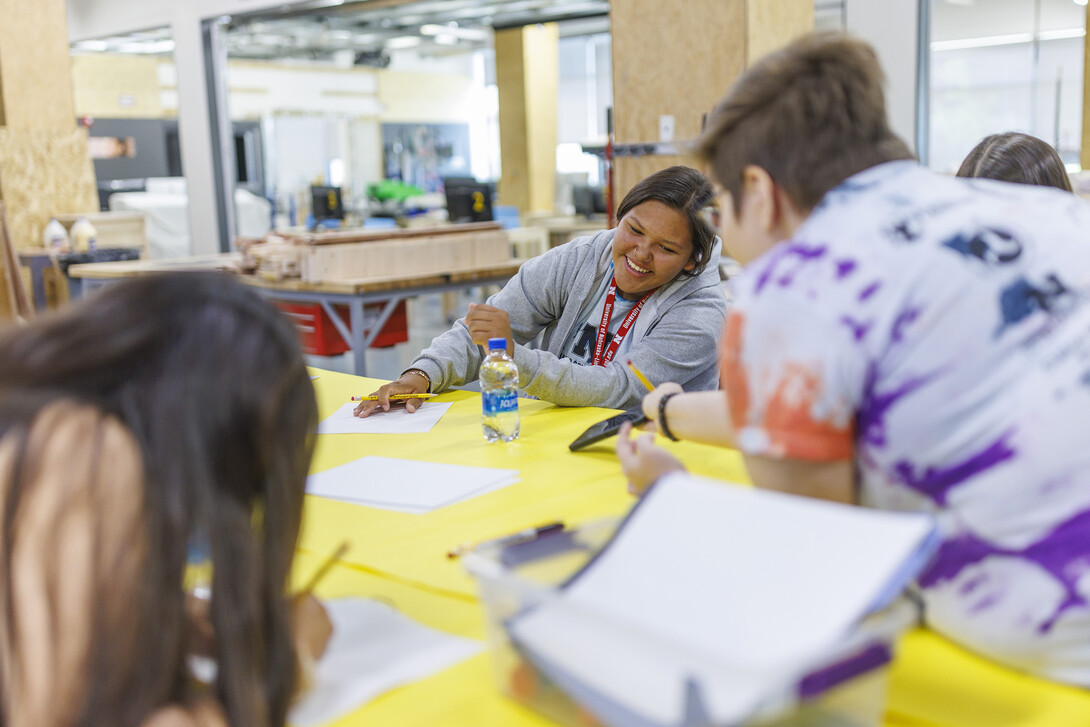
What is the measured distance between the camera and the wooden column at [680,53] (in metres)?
4.75

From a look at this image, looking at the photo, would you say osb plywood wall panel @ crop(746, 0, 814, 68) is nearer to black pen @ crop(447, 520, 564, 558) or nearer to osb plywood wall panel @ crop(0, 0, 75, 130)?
black pen @ crop(447, 520, 564, 558)

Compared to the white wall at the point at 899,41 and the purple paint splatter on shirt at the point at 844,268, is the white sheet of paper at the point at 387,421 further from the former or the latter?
the white wall at the point at 899,41

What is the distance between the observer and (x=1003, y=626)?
2.86ft

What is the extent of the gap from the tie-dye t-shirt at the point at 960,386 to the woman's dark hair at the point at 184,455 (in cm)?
44

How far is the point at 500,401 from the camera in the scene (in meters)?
1.79

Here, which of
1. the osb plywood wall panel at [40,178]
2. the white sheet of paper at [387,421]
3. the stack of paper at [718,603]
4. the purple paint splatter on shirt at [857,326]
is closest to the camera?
the stack of paper at [718,603]

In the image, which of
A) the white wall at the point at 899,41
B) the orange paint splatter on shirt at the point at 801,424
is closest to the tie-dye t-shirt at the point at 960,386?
the orange paint splatter on shirt at the point at 801,424

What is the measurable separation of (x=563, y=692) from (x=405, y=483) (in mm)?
818

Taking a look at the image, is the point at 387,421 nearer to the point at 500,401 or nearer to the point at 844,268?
the point at 500,401

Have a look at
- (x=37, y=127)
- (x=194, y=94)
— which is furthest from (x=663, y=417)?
(x=194, y=94)

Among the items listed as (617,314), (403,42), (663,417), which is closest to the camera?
(663,417)

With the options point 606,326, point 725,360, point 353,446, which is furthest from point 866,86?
point 606,326

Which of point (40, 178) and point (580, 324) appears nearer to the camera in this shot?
point (580, 324)

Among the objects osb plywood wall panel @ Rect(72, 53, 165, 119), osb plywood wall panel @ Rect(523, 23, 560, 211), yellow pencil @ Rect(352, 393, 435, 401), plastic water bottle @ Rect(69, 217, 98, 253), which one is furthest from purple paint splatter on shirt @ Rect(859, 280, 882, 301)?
osb plywood wall panel @ Rect(72, 53, 165, 119)
